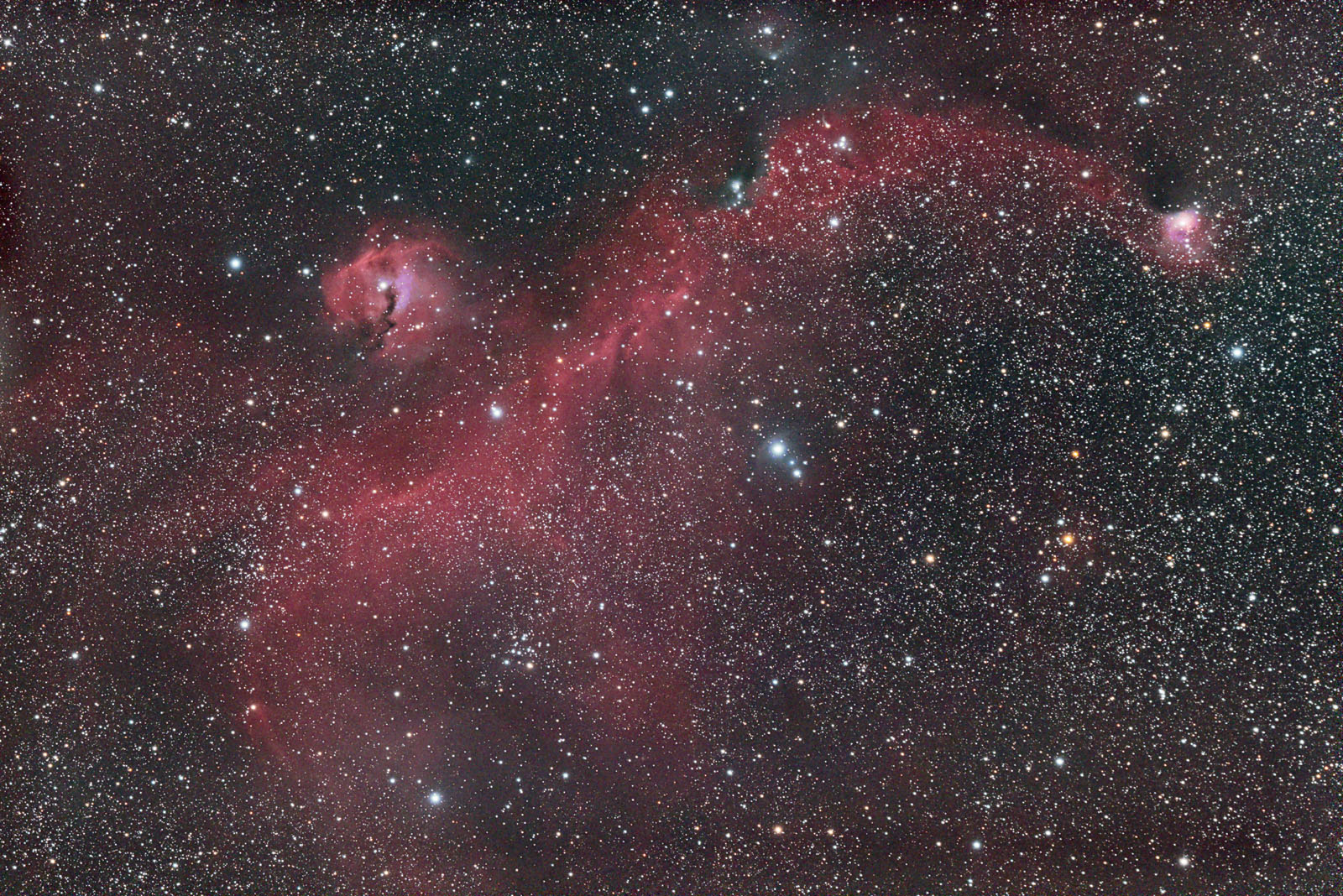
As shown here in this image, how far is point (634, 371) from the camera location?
1.24 metres

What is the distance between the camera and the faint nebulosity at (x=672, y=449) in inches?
46.6

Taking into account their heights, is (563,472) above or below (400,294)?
below

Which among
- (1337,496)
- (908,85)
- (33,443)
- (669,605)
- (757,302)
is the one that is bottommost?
(669,605)

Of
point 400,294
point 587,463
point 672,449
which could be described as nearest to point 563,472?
point 587,463

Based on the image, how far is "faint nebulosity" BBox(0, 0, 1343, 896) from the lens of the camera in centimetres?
118

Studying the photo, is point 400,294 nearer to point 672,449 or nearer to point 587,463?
point 587,463

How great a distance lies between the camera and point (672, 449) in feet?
4.10

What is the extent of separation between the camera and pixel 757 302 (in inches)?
48.4

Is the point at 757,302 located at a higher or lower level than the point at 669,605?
higher

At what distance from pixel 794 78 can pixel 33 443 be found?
161cm

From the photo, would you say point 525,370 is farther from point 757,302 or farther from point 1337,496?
point 1337,496

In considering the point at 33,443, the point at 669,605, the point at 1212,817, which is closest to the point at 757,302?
the point at 669,605

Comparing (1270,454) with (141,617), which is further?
(141,617)

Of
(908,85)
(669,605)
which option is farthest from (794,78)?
(669,605)
